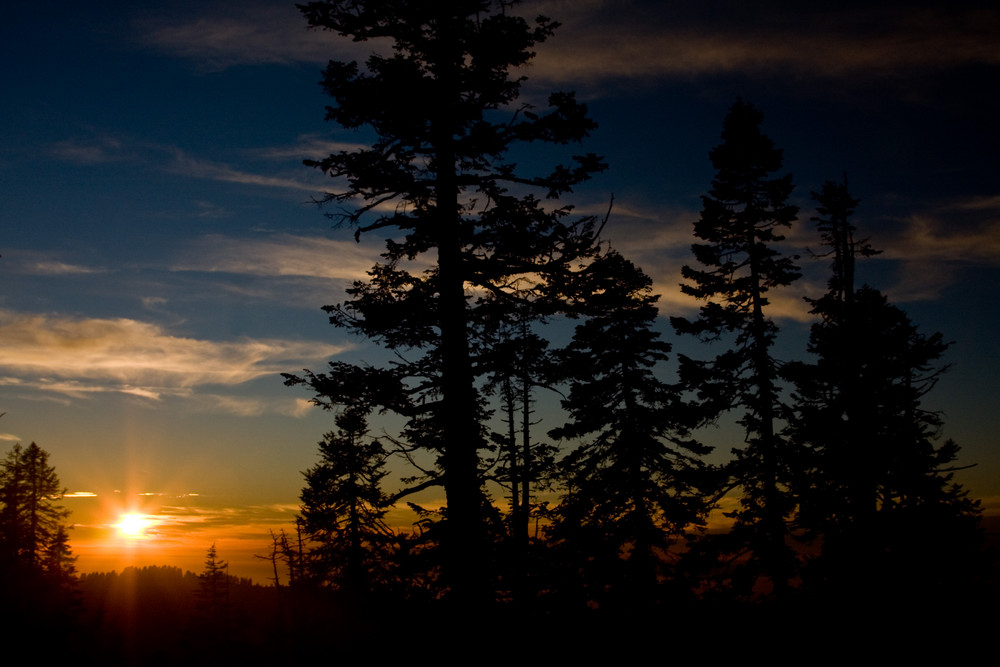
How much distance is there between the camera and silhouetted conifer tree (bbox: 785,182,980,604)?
577 inches

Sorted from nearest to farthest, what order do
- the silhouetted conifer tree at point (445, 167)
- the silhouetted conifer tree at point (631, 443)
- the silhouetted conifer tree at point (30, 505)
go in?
1. the silhouetted conifer tree at point (445, 167)
2. the silhouetted conifer tree at point (631, 443)
3. the silhouetted conifer tree at point (30, 505)

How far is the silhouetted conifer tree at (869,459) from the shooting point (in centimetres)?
1466

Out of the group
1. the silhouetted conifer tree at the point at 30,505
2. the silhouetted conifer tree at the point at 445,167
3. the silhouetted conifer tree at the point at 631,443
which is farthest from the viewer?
the silhouetted conifer tree at the point at 30,505

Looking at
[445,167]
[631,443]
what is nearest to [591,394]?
[631,443]

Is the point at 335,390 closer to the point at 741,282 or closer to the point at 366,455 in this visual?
the point at 366,455

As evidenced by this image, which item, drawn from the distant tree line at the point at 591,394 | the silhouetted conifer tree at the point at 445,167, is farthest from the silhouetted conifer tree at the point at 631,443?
the silhouetted conifer tree at the point at 445,167

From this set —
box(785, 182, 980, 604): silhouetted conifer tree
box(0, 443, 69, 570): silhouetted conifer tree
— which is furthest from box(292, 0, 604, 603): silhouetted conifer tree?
box(0, 443, 69, 570): silhouetted conifer tree

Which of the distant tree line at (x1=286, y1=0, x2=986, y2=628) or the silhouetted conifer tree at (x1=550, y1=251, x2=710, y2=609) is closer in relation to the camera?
the distant tree line at (x1=286, y1=0, x2=986, y2=628)

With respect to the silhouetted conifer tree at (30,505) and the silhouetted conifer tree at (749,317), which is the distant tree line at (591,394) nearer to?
the silhouetted conifer tree at (749,317)

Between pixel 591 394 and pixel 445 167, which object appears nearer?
pixel 445 167

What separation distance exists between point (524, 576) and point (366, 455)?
425cm

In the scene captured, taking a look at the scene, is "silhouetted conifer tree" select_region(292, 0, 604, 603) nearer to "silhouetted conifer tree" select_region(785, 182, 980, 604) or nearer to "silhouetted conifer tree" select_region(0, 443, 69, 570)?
"silhouetted conifer tree" select_region(785, 182, 980, 604)

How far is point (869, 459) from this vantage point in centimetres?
1514

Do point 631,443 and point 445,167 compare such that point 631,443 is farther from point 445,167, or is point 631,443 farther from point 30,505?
point 30,505
